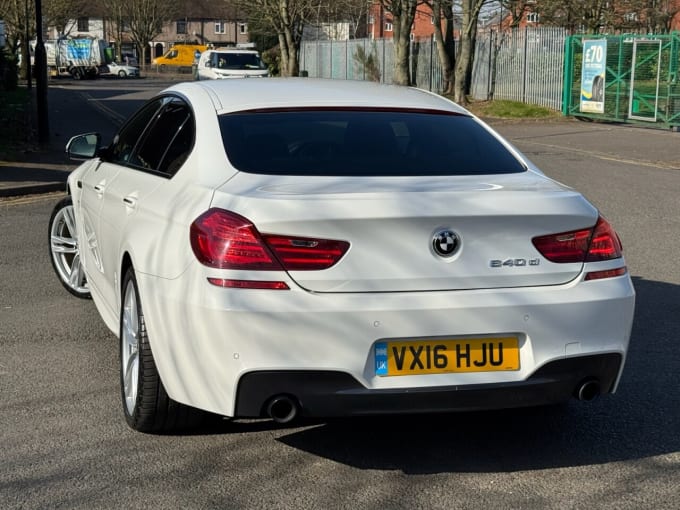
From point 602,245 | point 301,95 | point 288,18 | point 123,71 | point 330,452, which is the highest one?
point 288,18

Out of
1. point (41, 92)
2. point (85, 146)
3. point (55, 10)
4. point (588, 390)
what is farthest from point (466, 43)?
point (55, 10)

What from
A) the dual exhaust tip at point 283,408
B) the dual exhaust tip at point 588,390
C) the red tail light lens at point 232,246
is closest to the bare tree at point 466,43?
the dual exhaust tip at point 588,390

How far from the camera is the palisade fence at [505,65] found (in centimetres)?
3052

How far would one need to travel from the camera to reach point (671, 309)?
7.34 m

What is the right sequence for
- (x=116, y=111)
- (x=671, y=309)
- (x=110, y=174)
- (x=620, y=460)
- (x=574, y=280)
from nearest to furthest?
(x=574, y=280) < (x=620, y=460) < (x=110, y=174) < (x=671, y=309) < (x=116, y=111)

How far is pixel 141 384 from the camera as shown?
4.49 metres

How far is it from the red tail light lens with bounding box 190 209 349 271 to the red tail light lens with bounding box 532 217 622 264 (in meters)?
0.82

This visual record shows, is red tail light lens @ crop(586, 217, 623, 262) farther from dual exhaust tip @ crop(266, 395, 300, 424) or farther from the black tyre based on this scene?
the black tyre

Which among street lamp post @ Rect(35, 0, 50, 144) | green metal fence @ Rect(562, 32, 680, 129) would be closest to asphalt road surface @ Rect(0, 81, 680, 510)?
street lamp post @ Rect(35, 0, 50, 144)

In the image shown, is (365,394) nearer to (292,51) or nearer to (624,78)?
(624,78)

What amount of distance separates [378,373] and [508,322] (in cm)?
53

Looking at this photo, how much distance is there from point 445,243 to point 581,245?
0.60 metres

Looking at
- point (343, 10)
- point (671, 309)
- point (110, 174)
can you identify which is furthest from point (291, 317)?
point (343, 10)

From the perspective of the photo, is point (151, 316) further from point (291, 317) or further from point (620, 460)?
point (620, 460)
